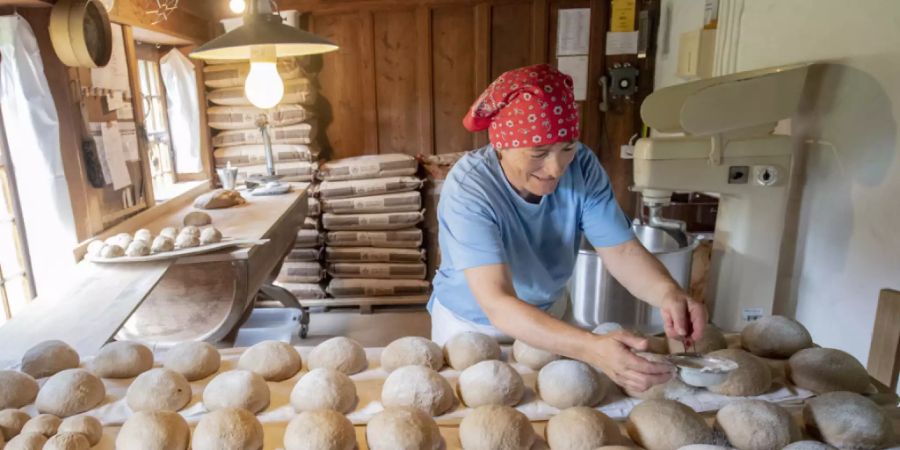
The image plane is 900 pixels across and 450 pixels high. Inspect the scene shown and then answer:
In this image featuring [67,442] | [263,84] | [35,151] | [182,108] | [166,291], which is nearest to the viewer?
[67,442]

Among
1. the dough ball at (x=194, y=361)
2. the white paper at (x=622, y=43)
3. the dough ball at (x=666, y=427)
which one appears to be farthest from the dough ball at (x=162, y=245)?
the white paper at (x=622, y=43)

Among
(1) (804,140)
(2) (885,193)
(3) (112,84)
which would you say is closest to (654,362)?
(2) (885,193)

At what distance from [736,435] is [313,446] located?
2.33 feet

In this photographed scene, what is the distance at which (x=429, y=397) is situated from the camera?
40.8 inches

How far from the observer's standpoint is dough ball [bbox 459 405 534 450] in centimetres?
91

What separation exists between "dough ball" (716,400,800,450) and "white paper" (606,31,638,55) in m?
3.29

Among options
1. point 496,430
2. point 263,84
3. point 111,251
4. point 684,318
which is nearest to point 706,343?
point 684,318

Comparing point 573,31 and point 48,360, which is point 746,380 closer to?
point 48,360

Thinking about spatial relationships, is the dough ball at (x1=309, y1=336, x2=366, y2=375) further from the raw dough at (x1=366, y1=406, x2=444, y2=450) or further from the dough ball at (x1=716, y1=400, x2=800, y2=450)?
the dough ball at (x1=716, y1=400, x2=800, y2=450)

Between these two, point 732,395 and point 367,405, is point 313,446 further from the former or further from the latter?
point 732,395

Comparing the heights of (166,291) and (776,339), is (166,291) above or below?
below

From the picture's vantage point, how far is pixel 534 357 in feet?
3.94

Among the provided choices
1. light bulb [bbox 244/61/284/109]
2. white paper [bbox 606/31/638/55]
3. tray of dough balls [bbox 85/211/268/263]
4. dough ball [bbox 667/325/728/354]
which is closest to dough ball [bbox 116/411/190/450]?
dough ball [bbox 667/325/728/354]

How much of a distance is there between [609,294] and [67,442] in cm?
156
